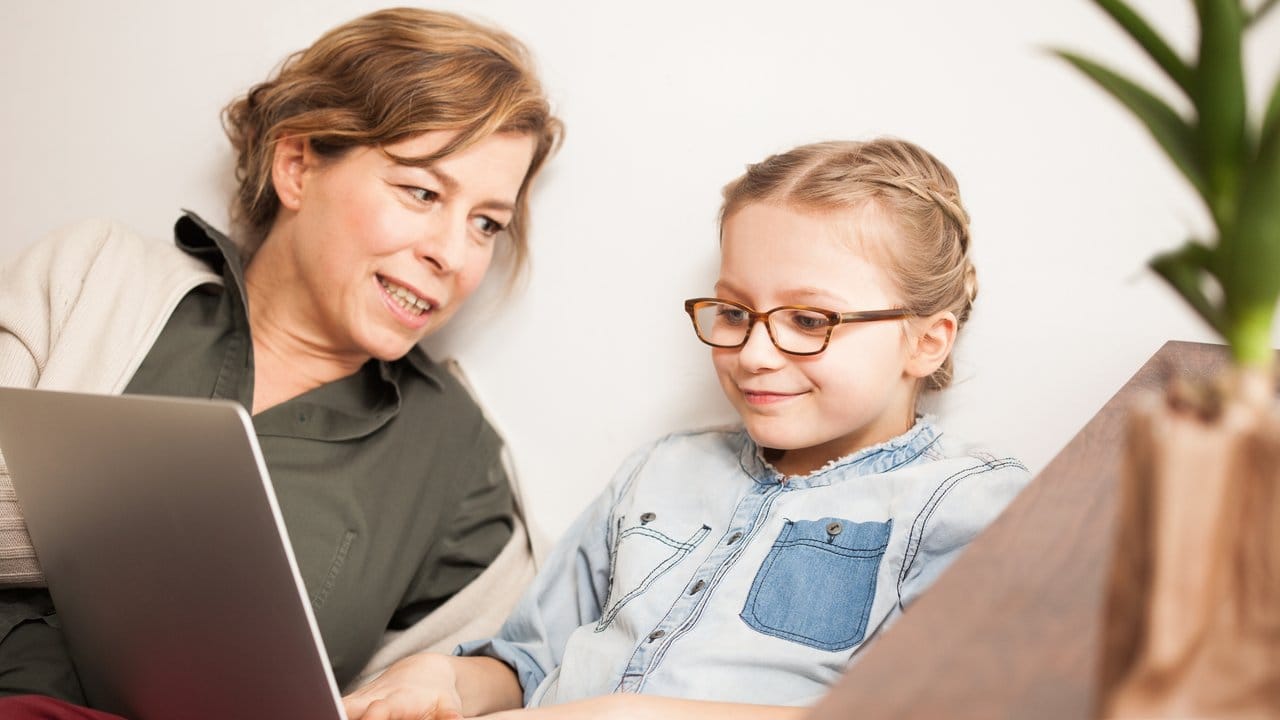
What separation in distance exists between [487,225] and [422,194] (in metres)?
0.11

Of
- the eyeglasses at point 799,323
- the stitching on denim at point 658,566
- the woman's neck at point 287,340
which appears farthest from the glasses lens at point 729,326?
the woman's neck at point 287,340

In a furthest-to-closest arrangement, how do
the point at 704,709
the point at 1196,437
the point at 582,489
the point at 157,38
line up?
the point at 157,38 → the point at 582,489 → the point at 704,709 → the point at 1196,437

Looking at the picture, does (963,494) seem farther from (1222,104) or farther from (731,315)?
(1222,104)

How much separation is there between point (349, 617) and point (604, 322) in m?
0.55

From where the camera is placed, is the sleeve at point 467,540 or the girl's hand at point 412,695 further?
the sleeve at point 467,540

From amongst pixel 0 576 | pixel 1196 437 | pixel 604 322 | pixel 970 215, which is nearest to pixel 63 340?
pixel 0 576

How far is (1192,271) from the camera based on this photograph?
517 mm

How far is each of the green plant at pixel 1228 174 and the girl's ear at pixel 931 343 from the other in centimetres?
70

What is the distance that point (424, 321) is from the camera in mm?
1524

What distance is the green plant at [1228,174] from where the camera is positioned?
0.49 m

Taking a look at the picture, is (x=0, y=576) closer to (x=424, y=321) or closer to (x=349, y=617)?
(x=349, y=617)

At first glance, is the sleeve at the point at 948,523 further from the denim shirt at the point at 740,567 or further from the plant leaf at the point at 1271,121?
the plant leaf at the point at 1271,121

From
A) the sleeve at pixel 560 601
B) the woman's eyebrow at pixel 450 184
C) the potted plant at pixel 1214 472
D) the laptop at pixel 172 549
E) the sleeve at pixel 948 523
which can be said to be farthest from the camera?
the woman's eyebrow at pixel 450 184

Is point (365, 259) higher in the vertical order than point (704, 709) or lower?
higher
